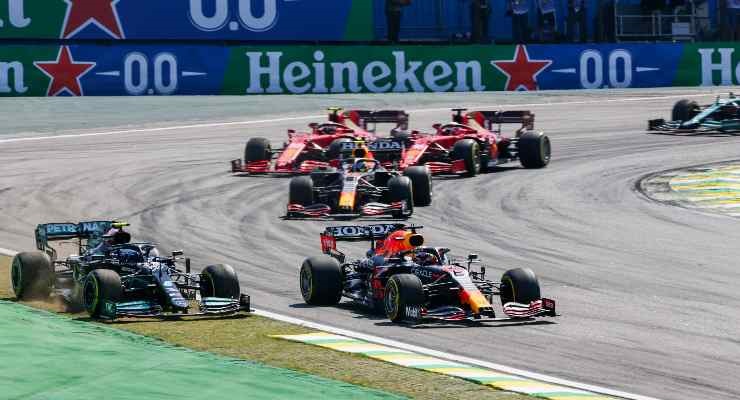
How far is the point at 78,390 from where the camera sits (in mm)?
12477

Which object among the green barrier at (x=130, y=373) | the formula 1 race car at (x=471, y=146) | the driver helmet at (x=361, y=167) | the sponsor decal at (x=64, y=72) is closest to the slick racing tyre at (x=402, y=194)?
the driver helmet at (x=361, y=167)

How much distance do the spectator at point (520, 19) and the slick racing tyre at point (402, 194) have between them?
29.8m

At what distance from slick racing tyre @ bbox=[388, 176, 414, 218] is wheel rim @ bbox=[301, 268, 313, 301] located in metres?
8.06

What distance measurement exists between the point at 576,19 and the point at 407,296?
41.1m

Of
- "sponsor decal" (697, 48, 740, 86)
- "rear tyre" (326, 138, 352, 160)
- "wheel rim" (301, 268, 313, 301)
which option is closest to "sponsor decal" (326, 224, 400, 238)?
"wheel rim" (301, 268, 313, 301)

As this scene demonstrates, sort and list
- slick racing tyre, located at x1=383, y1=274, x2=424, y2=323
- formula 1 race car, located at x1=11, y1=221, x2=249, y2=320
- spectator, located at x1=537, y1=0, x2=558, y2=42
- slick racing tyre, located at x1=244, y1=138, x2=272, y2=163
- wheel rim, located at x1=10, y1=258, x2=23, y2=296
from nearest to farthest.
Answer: slick racing tyre, located at x1=383, y1=274, x2=424, y2=323
formula 1 race car, located at x1=11, y1=221, x2=249, y2=320
wheel rim, located at x1=10, y1=258, x2=23, y2=296
slick racing tyre, located at x1=244, y1=138, x2=272, y2=163
spectator, located at x1=537, y1=0, x2=558, y2=42

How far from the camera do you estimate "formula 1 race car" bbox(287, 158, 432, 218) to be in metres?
26.9

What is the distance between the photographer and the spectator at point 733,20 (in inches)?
2270

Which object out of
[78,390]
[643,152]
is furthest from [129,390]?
[643,152]

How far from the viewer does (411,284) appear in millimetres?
17016

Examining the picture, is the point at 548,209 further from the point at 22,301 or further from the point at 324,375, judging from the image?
the point at 324,375

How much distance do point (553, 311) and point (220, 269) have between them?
439 centimetres

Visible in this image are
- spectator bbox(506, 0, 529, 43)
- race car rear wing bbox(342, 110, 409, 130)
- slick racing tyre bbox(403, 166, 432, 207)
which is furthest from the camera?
spectator bbox(506, 0, 529, 43)

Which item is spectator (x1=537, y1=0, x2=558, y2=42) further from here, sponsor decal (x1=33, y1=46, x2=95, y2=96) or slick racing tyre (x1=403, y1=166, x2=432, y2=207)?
slick racing tyre (x1=403, y1=166, x2=432, y2=207)
